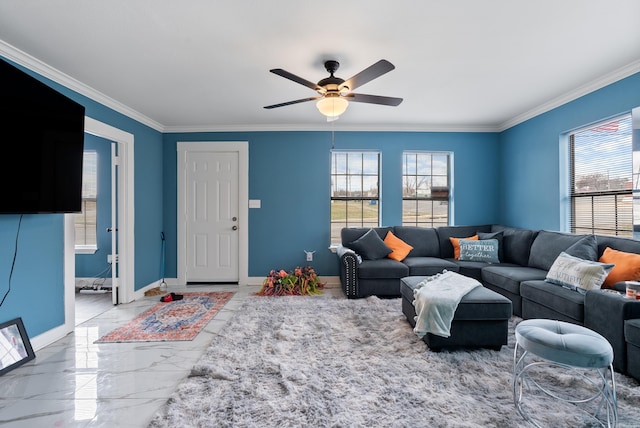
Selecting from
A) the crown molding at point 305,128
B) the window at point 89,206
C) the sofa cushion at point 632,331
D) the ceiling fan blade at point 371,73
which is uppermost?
the crown molding at point 305,128

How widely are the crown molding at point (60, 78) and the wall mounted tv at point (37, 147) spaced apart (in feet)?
1.66

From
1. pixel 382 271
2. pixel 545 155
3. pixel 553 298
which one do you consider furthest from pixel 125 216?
pixel 545 155

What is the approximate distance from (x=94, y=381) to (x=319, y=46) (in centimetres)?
304

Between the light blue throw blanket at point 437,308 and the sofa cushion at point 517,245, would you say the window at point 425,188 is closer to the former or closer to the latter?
the sofa cushion at point 517,245

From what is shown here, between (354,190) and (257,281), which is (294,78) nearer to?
(354,190)

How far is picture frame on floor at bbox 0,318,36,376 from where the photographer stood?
2133mm

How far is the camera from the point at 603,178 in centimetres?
320

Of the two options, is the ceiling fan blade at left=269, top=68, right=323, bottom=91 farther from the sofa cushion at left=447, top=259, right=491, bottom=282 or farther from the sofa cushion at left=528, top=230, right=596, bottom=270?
the sofa cushion at left=528, top=230, right=596, bottom=270

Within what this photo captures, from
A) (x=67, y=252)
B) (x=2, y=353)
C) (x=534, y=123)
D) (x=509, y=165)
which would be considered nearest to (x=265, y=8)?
(x=67, y=252)

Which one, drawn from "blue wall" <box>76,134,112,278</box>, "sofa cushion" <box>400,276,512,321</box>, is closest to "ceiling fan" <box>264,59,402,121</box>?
"sofa cushion" <box>400,276,512,321</box>

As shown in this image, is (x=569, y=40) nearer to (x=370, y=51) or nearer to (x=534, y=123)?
(x=370, y=51)

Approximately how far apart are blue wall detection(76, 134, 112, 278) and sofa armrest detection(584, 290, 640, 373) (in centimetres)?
579

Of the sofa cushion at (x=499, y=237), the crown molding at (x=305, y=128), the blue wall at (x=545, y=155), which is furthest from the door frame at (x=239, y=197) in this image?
the blue wall at (x=545, y=155)

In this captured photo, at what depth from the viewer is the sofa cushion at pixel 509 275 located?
3.08m
